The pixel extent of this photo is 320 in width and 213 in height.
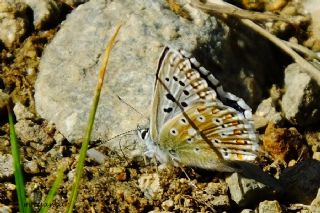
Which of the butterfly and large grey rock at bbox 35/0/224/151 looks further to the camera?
large grey rock at bbox 35/0/224/151

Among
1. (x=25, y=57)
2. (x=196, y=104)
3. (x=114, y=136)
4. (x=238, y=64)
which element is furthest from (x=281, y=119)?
(x=25, y=57)

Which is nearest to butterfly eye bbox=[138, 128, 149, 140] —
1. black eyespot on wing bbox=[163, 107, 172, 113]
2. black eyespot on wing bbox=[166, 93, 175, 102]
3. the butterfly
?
the butterfly

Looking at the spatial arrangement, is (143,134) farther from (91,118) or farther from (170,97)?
(91,118)

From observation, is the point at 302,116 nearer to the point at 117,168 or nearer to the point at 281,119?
the point at 281,119

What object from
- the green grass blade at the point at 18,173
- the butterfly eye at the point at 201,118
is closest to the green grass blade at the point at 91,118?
the green grass blade at the point at 18,173

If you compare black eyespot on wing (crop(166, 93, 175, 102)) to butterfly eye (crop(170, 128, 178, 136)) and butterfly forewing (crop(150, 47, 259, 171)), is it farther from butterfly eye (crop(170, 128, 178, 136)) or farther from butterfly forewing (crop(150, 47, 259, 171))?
butterfly eye (crop(170, 128, 178, 136))
